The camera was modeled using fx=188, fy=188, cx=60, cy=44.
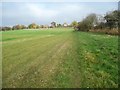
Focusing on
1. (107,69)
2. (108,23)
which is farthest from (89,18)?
(107,69)

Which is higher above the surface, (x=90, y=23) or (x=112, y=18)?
(x=112, y=18)

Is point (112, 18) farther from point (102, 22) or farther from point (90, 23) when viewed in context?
point (90, 23)

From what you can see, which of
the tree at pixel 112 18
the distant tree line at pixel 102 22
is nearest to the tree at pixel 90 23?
the distant tree line at pixel 102 22

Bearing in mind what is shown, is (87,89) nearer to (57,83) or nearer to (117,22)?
(57,83)

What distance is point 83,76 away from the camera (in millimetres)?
8039

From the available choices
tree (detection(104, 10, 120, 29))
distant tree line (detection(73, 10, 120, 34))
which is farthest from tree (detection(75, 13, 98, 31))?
tree (detection(104, 10, 120, 29))

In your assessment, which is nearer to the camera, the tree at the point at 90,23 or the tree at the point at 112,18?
the tree at the point at 112,18

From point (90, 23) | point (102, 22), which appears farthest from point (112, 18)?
point (90, 23)

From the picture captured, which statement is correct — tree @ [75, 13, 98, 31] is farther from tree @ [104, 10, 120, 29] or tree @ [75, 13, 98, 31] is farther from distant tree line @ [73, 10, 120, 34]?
tree @ [104, 10, 120, 29]

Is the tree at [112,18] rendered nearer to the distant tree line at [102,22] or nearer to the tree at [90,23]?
the distant tree line at [102,22]

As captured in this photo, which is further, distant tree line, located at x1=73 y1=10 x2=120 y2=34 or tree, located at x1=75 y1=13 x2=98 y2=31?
tree, located at x1=75 y1=13 x2=98 y2=31

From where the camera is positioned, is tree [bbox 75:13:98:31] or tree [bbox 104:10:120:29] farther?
tree [bbox 75:13:98:31]

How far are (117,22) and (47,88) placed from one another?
61.4 meters

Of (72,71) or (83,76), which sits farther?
(72,71)
